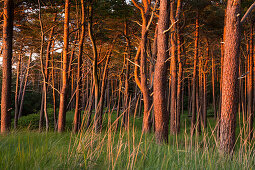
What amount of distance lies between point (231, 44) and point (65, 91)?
20.1 ft

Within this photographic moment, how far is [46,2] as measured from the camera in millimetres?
9242

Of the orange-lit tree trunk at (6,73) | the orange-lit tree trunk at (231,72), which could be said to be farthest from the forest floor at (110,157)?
the orange-lit tree trunk at (6,73)

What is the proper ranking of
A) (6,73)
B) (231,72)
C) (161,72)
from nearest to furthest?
(231,72) < (161,72) < (6,73)

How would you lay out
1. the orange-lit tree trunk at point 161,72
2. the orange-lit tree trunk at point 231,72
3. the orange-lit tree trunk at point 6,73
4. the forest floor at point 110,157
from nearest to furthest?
the forest floor at point 110,157 < the orange-lit tree trunk at point 231,72 < the orange-lit tree trunk at point 161,72 < the orange-lit tree trunk at point 6,73

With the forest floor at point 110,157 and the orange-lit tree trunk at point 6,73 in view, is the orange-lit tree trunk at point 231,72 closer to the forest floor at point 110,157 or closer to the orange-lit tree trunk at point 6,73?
the forest floor at point 110,157

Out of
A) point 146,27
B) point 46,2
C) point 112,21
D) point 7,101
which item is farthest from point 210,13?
point 7,101

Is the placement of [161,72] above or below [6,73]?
below

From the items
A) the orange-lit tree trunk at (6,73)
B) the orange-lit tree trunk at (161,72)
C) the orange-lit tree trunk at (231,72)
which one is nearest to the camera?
the orange-lit tree trunk at (231,72)

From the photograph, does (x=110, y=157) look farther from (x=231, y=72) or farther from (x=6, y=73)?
(x=6, y=73)

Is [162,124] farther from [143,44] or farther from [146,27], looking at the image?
[146,27]

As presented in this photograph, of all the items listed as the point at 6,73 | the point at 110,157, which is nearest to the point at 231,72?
the point at 110,157

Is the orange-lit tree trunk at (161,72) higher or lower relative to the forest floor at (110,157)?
higher

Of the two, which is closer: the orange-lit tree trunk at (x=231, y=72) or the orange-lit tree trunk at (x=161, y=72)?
the orange-lit tree trunk at (x=231, y=72)

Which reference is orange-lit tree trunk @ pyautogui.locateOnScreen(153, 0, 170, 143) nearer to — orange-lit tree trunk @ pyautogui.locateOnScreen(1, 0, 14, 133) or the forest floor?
the forest floor
